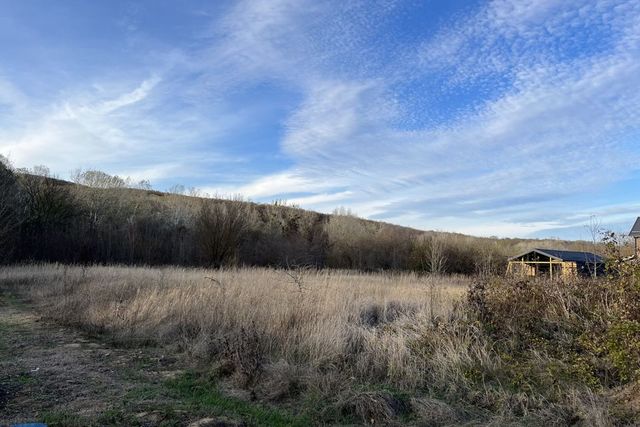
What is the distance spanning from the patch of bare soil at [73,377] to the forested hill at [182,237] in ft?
54.1

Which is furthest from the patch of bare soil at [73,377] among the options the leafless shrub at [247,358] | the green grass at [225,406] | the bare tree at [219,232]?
the bare tree at [219,232]

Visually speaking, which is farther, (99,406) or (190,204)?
(190,204)

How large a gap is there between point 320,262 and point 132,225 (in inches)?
551

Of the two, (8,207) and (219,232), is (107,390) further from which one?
(8,207)

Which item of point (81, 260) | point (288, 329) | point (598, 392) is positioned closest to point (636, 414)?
point (598, 392)

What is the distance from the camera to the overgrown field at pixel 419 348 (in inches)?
210

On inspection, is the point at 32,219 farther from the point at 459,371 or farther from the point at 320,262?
the point at 459,371

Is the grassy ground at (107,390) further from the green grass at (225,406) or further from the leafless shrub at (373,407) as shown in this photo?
the leafless shrub at (373,407)

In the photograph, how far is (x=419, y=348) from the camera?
718 centimetres

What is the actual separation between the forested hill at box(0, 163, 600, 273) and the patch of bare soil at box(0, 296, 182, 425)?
1650 cm

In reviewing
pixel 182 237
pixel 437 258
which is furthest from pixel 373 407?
pixel 182 237

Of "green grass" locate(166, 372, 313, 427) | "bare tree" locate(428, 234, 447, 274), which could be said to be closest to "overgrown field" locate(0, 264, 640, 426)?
"green grass" locate(166, 372, 313, 427)

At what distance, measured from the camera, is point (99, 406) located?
5.09 meters

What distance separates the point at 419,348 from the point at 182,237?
28.8 meters
